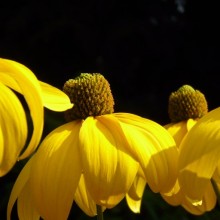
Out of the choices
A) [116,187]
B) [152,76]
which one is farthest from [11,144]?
[152,76]

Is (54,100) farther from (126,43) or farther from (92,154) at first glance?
(126,43)

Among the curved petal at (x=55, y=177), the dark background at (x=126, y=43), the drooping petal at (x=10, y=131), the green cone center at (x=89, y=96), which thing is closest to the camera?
the drooping petal at (x=10, y=131)

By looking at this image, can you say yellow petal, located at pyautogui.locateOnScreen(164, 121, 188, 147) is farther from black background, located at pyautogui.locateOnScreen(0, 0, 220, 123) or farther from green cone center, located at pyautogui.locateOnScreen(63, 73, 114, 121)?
black background, located at pyautogui.locateOnScreen(0, 0, 220, 123)

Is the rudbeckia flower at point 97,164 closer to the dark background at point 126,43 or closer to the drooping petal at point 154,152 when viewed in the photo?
the drooping petal at point 154,152

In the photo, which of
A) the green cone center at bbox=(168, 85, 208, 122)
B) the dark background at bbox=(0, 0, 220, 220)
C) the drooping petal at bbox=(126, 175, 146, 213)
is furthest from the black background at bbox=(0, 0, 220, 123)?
the drooping petal at bbox=(126, 175, 146, 213)

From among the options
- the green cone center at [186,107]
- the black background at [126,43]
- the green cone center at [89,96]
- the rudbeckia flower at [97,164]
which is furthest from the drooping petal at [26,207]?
the black background at [126,43]

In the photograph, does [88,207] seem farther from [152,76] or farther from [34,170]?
[152,76]

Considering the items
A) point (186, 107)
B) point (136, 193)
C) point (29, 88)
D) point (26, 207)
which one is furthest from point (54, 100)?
point (186, 107)
